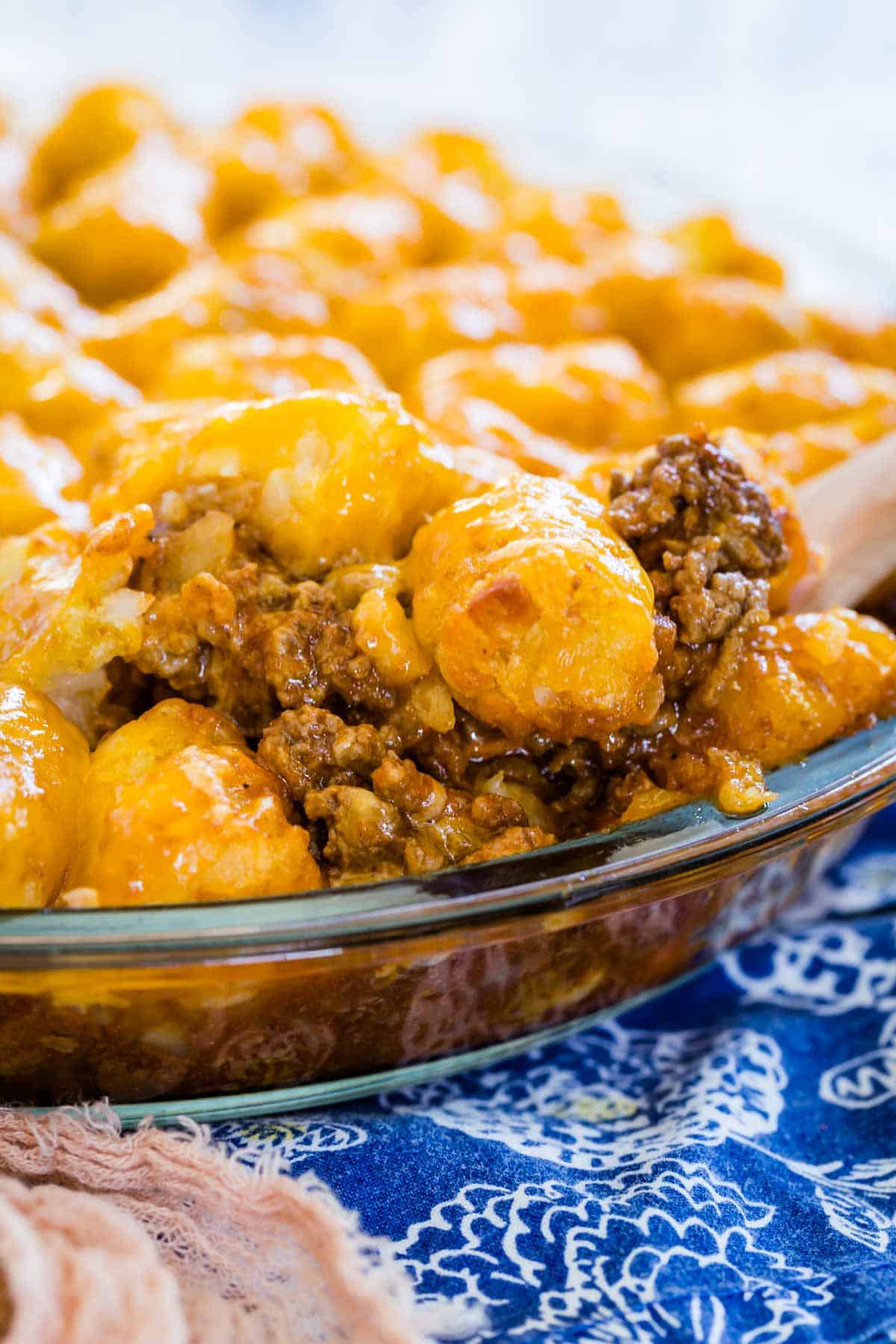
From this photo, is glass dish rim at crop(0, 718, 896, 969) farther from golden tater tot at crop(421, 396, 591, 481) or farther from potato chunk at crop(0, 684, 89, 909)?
golden tater tot at crop(421, 396, 591, 481)

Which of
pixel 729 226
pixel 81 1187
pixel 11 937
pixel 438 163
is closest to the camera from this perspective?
pixel 11 937

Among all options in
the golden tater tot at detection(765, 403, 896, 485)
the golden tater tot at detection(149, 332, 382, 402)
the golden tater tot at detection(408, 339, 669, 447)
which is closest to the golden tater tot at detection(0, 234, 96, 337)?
the golden tater tot at detection(149, 332, 382, 402)

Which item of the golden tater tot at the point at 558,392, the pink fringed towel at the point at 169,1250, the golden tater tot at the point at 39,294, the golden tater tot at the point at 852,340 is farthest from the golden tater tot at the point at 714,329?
the pink fringed towel at the point at 169,1250

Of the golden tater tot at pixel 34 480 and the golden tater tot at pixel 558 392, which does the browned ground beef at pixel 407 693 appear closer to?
the golden tater tot at pixel 34 480

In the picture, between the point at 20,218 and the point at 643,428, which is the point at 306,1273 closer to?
the point at 643,428

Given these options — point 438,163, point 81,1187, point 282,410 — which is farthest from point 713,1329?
point 438,163

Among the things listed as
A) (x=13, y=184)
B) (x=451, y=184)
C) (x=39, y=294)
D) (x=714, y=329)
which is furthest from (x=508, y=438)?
(x=13, y=184)
